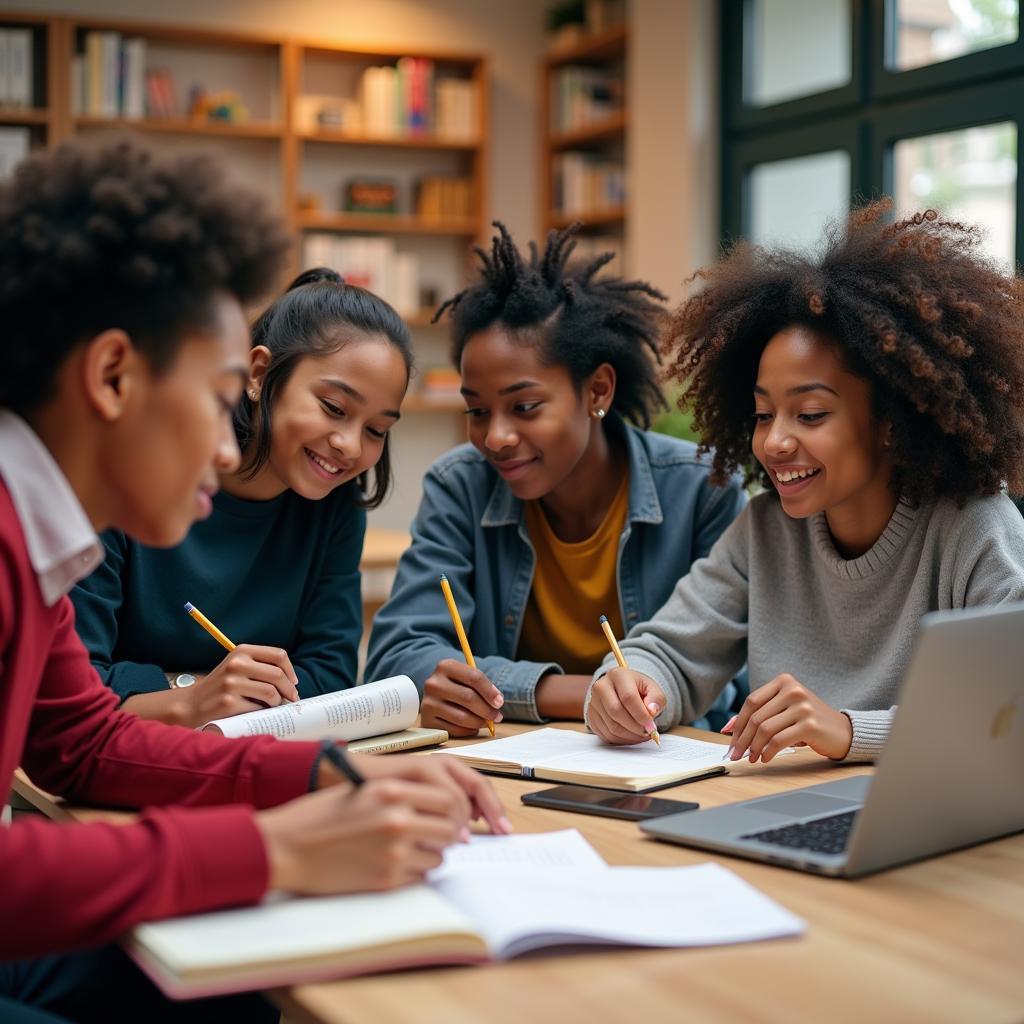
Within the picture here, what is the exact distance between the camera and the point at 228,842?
2.95ft

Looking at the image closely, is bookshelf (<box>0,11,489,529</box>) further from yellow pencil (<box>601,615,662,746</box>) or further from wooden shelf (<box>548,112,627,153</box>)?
yellow pencil (<box>601,615,662,746</box>)

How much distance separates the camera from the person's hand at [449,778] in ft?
3.39

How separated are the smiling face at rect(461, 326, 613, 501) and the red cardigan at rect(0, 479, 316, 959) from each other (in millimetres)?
970

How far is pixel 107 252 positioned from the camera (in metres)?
0.97

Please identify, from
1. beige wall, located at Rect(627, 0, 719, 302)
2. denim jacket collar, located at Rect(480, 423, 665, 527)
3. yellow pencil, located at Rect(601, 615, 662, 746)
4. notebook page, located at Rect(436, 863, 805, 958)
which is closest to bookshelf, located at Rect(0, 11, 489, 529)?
beige wall, located at Rect(627, 0, 719, 302)

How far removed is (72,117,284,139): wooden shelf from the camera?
5.24 metres

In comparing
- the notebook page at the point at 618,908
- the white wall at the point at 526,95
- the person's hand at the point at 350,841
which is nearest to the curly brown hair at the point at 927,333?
the notebook page at the point at 618,908

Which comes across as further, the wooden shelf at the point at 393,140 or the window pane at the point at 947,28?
the wooden shelf at the point at 393,140

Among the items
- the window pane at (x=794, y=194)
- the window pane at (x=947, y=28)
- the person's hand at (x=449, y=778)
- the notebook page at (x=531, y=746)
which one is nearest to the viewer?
the person's hand at (x=449, y=778)

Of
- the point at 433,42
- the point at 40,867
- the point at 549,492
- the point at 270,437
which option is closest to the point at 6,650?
the point at 40,867

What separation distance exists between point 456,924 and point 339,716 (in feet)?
2.09

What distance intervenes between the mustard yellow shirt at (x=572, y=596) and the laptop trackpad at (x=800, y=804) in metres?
0.83

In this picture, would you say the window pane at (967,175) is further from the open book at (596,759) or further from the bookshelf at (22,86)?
the bookshelf at (22,86)

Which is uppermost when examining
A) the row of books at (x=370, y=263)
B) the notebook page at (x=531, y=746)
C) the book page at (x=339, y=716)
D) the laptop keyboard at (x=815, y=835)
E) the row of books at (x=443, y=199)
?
the row of books at (x=443, y=199)
